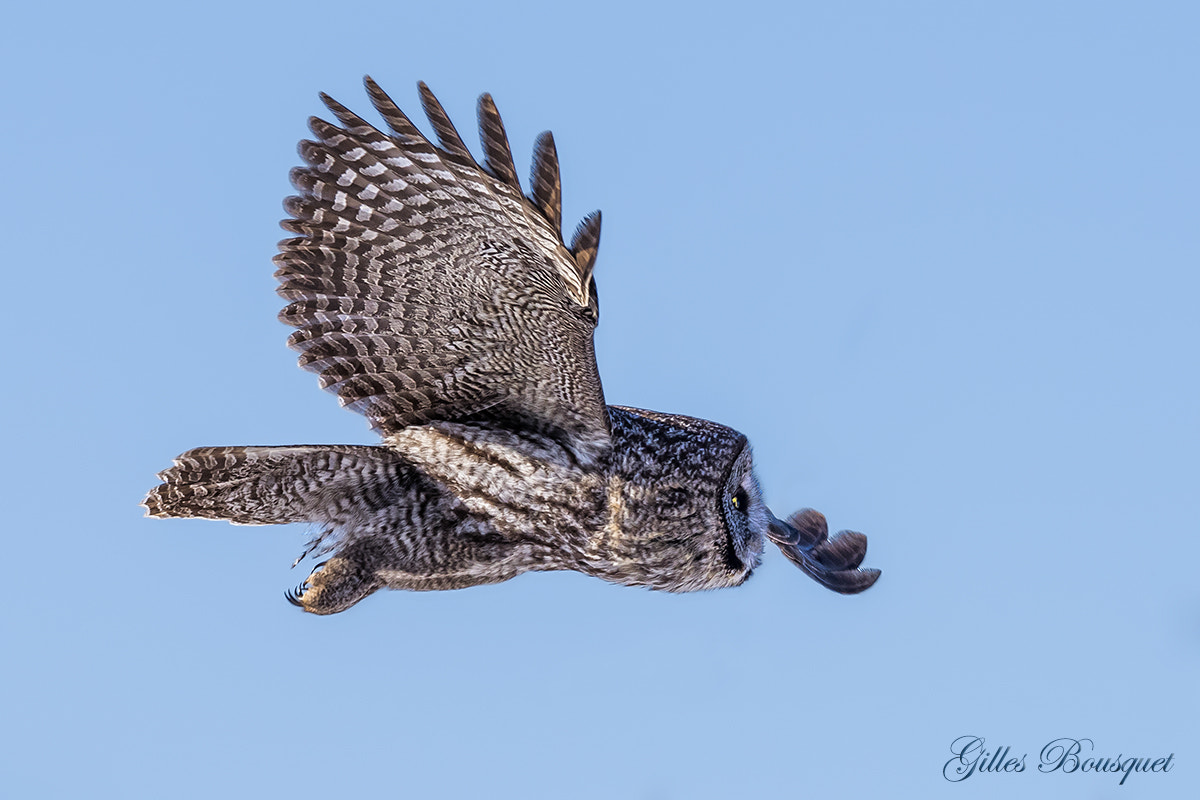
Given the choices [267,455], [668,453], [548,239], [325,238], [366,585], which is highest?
[548,239]

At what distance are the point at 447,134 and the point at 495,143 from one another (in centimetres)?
31

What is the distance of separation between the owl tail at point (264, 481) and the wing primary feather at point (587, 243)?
2.21 meters

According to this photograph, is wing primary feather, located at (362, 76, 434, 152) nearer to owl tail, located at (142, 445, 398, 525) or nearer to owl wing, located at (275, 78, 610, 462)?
owl wing, located at (275, 78, 610, 462)

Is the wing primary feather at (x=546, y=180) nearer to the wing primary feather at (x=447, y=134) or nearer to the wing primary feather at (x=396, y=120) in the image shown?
the wing primary feather at (x=447, y=134)

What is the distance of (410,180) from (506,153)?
0.70 m

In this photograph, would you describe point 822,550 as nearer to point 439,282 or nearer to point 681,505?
point 681,505

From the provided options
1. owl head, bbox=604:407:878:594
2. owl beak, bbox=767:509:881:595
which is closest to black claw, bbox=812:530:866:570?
owl beak, bbox=767:509:881:595

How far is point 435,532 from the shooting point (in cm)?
917

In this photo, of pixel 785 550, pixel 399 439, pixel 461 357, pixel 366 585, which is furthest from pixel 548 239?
pixel 785 550

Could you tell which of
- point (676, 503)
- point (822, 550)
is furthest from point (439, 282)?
point (822, 550)

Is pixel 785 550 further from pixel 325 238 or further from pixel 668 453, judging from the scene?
pixel 325 238

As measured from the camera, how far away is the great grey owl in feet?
26.1

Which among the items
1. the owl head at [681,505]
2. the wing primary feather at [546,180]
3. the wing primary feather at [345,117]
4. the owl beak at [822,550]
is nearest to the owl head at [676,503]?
the owl head at [681,505]

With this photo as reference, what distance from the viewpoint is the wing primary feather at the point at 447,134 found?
773 centimetres
